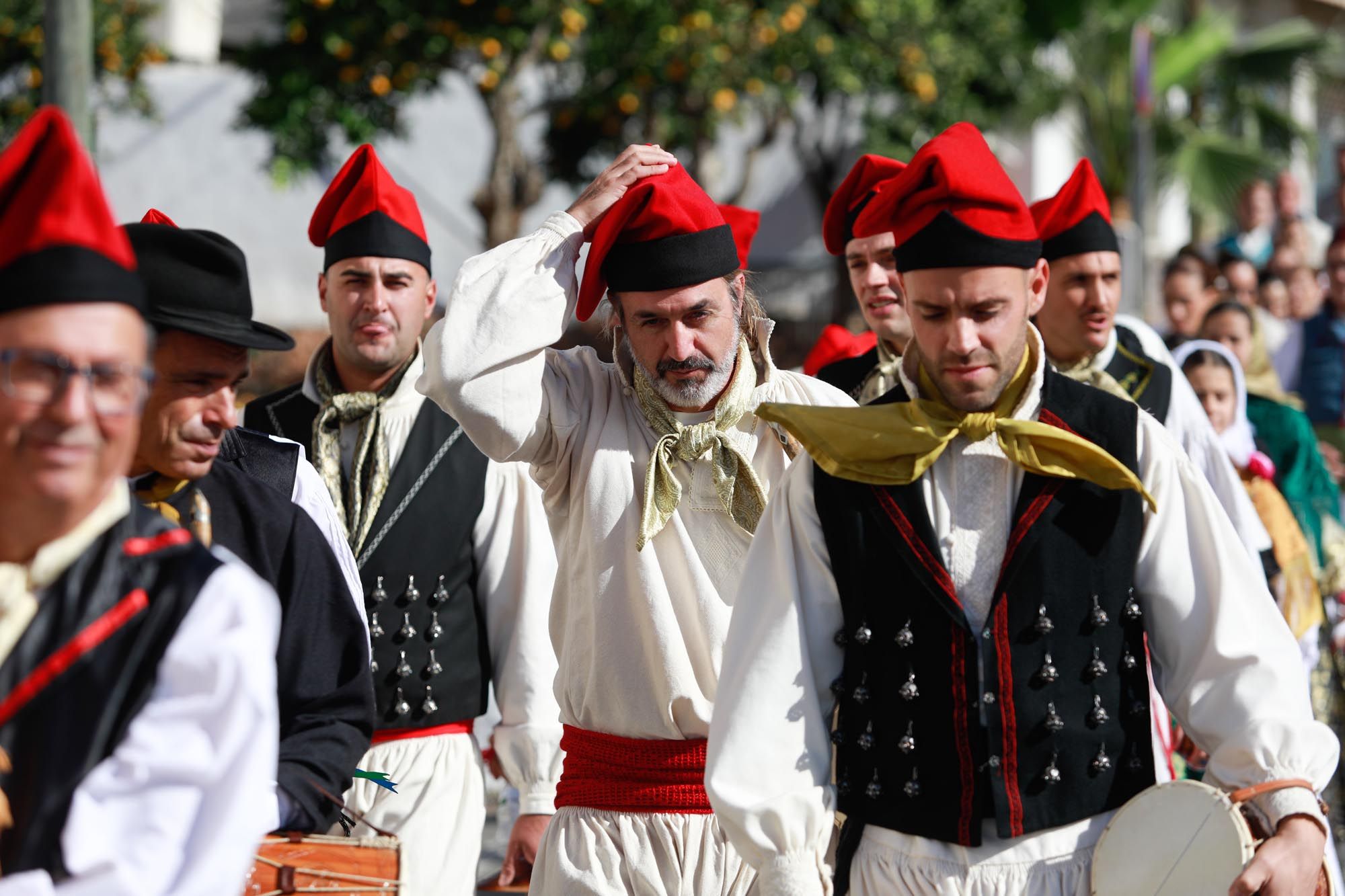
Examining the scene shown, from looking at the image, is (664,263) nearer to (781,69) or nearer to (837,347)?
(837,347)

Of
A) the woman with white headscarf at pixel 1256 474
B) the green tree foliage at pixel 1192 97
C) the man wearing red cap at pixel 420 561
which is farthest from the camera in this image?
the green tree foliage at pixel 1192 97

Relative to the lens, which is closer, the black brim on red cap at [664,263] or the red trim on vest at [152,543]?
the red trim on vest at [152,543]

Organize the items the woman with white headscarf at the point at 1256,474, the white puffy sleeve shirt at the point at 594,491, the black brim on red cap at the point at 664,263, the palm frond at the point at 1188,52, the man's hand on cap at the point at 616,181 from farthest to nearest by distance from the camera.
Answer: the palm frond at the point at 1188,52 < the woman with white headscarf at the point at 1256,474 < the man's hand on cap at the point at 616,181 < the black brim on red cap at the point at 664,263 < the white puffy sleeve shirt at the point at 594,491

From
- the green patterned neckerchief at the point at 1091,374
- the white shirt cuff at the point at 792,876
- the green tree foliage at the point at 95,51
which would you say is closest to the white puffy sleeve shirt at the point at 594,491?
the white shirt cuff at the point at 792,876

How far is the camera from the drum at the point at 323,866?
2818 mm

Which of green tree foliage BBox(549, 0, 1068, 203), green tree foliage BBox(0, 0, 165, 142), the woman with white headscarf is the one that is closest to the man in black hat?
the woman with white headscarf

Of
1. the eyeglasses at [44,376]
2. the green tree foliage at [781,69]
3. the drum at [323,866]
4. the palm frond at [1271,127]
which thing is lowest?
the drum at [323,866]

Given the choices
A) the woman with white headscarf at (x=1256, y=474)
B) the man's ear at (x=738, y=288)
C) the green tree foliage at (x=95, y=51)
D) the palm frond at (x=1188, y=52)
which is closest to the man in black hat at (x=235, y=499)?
the man's ear at (x=738, y=288)

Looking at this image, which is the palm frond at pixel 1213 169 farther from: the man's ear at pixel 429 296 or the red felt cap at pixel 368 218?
the red felt cap at pixel 368 218

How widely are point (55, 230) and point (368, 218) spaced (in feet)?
9.60

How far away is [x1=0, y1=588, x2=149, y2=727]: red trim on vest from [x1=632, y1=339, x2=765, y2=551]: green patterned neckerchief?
1788 millimetres

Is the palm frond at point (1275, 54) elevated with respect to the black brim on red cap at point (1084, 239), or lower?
elevated

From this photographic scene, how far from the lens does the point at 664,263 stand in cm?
418

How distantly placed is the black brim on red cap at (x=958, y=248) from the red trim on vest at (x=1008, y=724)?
0.67 m
